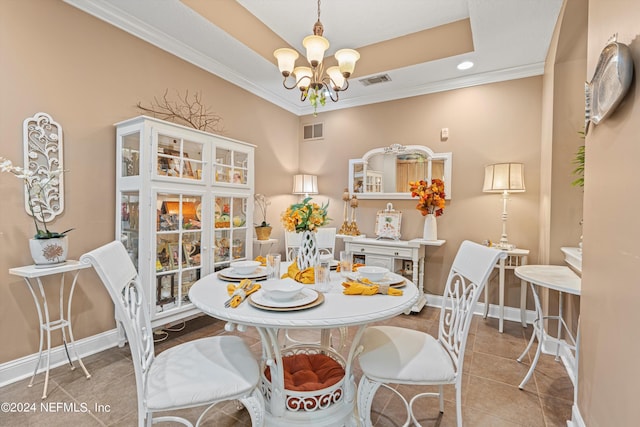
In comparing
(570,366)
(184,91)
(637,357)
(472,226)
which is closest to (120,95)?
(184,91)

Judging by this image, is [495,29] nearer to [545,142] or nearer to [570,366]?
[545,142]

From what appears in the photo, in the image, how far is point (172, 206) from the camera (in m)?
2.51

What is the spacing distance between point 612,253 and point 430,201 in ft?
7.19

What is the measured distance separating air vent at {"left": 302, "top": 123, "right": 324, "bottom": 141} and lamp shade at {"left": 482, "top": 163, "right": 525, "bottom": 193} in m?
2.47

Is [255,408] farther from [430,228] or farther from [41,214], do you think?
[430,228]

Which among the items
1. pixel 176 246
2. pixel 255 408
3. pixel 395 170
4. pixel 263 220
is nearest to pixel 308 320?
pixel 255 408

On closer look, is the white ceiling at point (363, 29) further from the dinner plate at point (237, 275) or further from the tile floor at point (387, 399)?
the tile floor at point (387, 399)

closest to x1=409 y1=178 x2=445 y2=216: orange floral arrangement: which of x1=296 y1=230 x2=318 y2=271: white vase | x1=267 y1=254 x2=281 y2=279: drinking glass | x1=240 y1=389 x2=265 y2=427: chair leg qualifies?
x1=296 y1=230 x2=318 y2=271: white vase

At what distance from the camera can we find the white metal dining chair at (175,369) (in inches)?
46.1

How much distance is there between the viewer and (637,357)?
958 mm

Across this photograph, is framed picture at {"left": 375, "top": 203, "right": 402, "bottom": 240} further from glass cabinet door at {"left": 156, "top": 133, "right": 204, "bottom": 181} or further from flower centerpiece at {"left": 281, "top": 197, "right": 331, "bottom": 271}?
glass cabinet door at {"left": 156, "top": 133, "right": 204, "bottom": 181}

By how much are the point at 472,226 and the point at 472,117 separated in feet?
4.30

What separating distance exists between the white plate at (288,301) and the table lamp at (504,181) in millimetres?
2550

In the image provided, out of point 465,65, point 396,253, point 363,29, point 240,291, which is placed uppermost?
point 363,29
